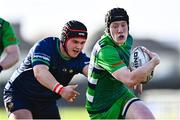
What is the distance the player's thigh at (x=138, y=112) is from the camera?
13.0 meters

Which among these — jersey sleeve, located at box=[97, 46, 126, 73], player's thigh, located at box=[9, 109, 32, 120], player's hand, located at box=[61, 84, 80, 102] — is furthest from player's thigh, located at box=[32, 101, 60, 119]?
jersey sleeve, located at box=[97, 46, 126, 73]

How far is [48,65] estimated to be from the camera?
1368cm

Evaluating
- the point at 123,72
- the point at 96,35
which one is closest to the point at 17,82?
the point at 123,72

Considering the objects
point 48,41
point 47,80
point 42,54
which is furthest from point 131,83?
point 48,41

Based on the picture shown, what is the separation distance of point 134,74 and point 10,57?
2.18 meters

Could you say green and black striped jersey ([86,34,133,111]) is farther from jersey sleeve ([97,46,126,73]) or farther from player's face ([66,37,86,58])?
player's face ([66,37,86,58])

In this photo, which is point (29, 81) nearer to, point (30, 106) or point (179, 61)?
point (30, 106)

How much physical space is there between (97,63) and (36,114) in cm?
164

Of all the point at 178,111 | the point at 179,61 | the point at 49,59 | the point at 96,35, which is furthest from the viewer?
the point at 96,35

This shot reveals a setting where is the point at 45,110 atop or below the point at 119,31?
below

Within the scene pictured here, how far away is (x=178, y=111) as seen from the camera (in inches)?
1154

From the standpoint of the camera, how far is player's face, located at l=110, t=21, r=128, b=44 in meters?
13.2

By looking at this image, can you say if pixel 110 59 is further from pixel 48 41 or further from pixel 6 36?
pixel 6 36

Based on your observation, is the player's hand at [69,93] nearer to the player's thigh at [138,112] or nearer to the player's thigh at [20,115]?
the player's thigh at [138,112]
